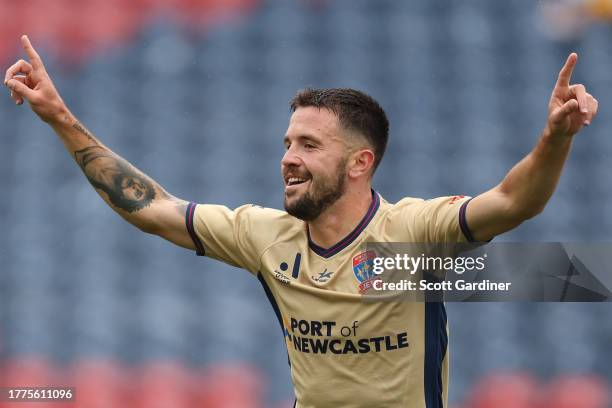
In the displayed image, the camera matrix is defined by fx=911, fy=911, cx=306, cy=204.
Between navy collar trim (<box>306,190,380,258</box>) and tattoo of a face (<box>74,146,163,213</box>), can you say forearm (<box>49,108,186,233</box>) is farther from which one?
navy collar trim (<box>306,190,380,258</box>)

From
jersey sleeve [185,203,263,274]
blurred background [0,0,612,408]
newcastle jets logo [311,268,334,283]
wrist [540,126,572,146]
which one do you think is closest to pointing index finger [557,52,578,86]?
wrist [540,126,572,146]

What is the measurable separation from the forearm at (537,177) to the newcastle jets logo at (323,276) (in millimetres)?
755

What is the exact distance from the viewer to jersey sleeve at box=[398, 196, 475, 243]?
3.00m

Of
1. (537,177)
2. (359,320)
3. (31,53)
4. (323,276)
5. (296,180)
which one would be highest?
(31,53)

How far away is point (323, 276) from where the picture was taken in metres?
3.31

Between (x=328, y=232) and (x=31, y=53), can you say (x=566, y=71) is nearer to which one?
(x=328, y=232)

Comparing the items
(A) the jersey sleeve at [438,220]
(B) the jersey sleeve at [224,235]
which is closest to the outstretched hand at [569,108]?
(A) the jersey sleeve at [438,220]

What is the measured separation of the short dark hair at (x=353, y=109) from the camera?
346 centimetres

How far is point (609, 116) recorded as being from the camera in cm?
749

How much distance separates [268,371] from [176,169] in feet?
5.90

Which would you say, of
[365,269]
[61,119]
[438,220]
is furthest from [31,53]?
[438,220]

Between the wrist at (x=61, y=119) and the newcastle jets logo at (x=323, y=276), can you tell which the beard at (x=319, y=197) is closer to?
the newcastle jets logo at (x=323, y=276)

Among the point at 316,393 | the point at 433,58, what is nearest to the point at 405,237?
the point at 316,393

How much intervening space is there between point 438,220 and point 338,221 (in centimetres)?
46
